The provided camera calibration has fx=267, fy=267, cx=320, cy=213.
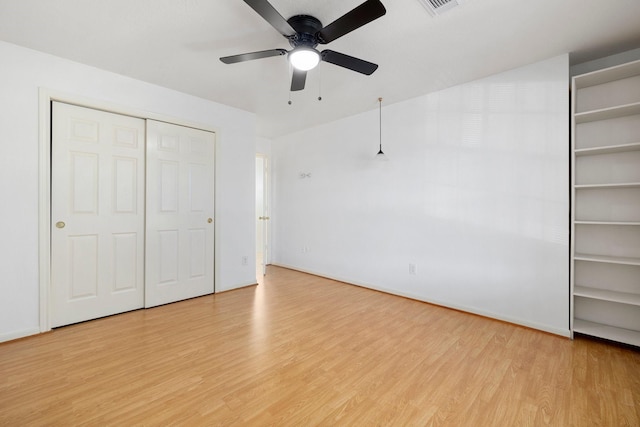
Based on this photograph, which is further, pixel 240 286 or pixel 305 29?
pixel 240 286

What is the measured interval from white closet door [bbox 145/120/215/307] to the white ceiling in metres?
0.70

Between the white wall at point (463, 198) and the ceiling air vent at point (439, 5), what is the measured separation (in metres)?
1.40

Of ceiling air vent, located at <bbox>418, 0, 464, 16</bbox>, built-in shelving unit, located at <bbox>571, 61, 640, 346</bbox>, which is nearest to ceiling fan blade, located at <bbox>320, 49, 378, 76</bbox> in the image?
ceiling air vent, located at <bbox>418, 0, 464, 16</bbox>

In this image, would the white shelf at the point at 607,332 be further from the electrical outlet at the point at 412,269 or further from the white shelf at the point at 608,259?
the electrical outlet at the point at 412,269

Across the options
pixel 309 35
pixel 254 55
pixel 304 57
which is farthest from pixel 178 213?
pixel 309 35

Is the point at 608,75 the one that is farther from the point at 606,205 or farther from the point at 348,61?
the point at 348,61

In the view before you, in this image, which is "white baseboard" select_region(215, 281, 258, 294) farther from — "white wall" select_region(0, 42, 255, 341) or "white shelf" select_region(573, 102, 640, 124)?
"white shelf" select_region(573, 102, 640, 124)

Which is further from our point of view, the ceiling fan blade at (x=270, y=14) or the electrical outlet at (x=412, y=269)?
the electrical outlet at (x=412, y=269)

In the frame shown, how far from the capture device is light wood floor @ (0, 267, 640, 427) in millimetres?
1557

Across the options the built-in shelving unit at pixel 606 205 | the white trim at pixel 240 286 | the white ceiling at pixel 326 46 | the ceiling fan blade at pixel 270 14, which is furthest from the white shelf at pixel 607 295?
the white trim at pixel 240 286

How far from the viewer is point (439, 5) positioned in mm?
1874

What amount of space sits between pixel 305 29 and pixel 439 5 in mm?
956

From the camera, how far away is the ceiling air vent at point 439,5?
1.84m

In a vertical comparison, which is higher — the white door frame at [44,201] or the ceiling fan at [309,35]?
the ceiling fan at [309,35]
